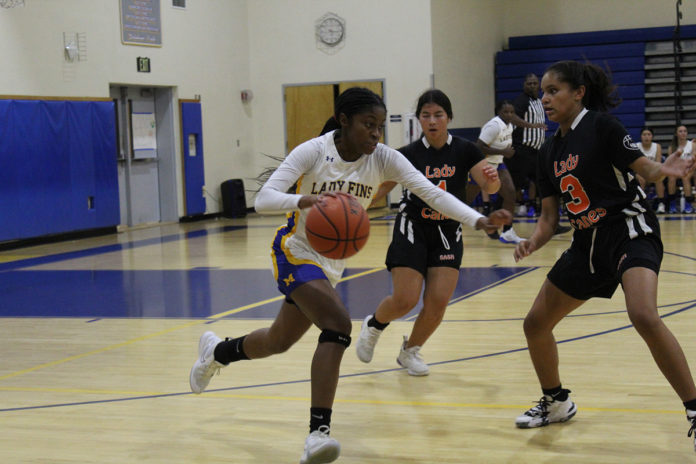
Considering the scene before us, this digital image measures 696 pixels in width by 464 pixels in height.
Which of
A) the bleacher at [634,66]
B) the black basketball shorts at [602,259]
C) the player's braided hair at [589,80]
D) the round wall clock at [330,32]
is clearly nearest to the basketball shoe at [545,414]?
the black basketball shorts at [602,259]

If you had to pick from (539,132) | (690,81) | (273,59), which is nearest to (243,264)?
(539,132)

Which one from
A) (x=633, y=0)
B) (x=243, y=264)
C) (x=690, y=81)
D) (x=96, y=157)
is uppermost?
(x=633, y=0)

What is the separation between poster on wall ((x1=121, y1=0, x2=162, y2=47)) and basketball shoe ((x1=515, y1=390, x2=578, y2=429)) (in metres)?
12.0

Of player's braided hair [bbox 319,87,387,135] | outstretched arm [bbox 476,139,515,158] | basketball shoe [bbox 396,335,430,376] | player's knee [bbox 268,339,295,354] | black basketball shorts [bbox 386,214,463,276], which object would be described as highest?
player's braided hair [bbox 319,87,387,135]

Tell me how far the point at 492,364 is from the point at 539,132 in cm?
696

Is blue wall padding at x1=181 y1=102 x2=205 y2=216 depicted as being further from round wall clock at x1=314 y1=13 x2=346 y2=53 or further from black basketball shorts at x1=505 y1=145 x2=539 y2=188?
black basketball shorts at x1=505 y1=145 x2=539 y2=188

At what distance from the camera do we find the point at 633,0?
19609 millimetres

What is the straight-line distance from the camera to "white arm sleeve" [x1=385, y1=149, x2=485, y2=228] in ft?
12.7

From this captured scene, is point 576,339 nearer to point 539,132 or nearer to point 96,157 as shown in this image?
point 539,132

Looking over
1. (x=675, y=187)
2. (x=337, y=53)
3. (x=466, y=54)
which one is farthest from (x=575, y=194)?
(x=466, y=54)

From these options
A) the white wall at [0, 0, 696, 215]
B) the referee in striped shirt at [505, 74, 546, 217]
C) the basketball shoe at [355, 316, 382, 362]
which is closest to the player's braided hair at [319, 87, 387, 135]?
the basketball shoe at [355, 316, 382, 362]

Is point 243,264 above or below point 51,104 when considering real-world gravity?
below

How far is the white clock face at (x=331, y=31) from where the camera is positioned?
1710 cm

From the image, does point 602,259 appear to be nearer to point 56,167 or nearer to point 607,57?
point 56,167
